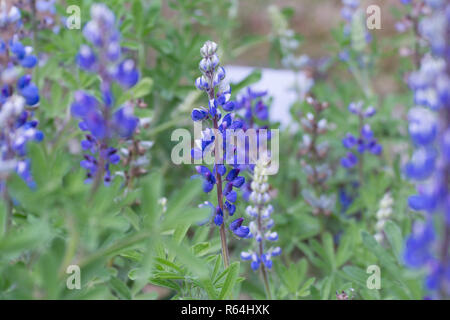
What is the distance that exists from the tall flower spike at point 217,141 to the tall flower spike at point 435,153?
523 mm

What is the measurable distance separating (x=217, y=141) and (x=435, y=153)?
0.56 metres

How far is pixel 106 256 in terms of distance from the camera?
1.04 m

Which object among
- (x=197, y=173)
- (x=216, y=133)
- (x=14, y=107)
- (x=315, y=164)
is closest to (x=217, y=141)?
(x=216, y=133)

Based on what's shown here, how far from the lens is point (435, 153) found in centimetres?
81

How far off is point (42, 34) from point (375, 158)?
162cm

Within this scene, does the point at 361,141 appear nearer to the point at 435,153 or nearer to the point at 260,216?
the point at 260,216

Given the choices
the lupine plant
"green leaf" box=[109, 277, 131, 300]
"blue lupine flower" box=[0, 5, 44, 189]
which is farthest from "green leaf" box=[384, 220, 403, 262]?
"blue lupine flower" box=[0, 5, 44, 189]

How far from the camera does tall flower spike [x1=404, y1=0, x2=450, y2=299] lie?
30.6 inches

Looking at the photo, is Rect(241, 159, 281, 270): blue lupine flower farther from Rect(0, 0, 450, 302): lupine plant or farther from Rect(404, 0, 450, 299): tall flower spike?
Rect(404, 0, 450, 299): tall flower spike

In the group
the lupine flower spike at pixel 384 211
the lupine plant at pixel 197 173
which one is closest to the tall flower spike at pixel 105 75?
the lupine plant at pixel 197 173

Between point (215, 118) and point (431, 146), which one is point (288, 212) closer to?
point (215, 118)

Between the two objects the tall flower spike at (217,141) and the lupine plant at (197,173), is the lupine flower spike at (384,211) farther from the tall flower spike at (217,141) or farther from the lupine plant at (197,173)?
the tall flower spike at (217,141)
